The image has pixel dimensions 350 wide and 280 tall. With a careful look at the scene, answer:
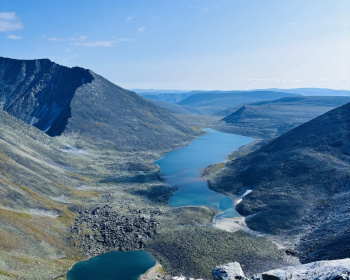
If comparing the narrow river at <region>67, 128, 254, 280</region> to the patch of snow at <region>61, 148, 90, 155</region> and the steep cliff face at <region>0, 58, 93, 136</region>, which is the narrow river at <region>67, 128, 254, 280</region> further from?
the steep cliff face at <region>0, 58, 93, 136</region>

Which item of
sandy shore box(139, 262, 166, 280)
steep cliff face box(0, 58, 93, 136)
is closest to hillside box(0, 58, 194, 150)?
steep cliff face box(0, 58, 93, 136)

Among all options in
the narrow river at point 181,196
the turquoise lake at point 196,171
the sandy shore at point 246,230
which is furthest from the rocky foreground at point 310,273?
the turquoise lake at point 196,171

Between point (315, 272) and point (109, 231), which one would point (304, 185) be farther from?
point (315, 272)

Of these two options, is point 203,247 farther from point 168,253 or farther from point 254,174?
point 254,174

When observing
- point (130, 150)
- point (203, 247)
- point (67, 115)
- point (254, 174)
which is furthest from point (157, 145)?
point (203, 247)

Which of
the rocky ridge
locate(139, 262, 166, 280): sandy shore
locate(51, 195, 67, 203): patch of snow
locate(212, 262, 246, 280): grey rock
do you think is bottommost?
locate(139, 262, 166, 280): sandy shore

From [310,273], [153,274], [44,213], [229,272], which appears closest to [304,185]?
[153,274]

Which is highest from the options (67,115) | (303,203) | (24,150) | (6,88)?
(6,88)
